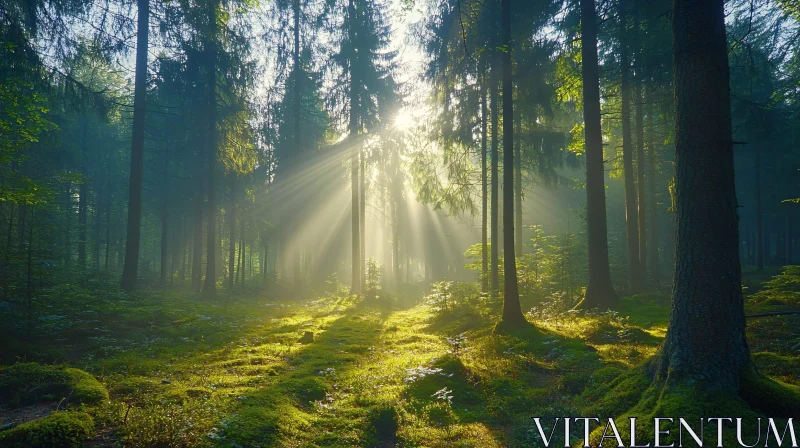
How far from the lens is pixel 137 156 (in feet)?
49.6

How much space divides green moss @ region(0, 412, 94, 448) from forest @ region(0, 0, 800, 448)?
3cm

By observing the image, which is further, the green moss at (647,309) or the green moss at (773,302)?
the green moss at (647,309)

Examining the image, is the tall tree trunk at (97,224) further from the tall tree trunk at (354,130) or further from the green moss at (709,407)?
the green moss at (709,407)

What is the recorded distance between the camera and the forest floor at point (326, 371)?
15.9 ft

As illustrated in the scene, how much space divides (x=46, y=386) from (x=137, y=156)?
12117 millimetres

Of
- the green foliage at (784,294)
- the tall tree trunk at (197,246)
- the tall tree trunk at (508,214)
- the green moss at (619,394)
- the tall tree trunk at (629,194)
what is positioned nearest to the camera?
the green moss at (619,394)

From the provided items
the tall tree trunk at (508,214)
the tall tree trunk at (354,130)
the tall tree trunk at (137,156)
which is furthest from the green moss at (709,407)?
the tall tree trunk at (354,130)

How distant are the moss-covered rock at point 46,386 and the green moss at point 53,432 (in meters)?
0.96

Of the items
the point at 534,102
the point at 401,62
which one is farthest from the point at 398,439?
the point at 401,62

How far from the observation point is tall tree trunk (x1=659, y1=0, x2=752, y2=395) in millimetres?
4285

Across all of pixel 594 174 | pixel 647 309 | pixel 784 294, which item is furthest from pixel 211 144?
pixel 784 294

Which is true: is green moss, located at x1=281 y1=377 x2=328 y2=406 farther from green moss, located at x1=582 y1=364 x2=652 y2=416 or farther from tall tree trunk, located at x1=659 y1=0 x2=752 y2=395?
tall tree trunk, located at x1=659 y1=0 x2=752 y2=395

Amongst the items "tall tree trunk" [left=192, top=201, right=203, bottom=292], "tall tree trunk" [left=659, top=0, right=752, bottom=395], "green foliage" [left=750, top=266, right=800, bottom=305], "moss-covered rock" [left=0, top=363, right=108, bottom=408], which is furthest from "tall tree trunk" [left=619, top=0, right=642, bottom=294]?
"tall tree trunk" [left=192, top=201, right=203, bottom=292]

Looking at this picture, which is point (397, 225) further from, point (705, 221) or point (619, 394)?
point (705, 221)
